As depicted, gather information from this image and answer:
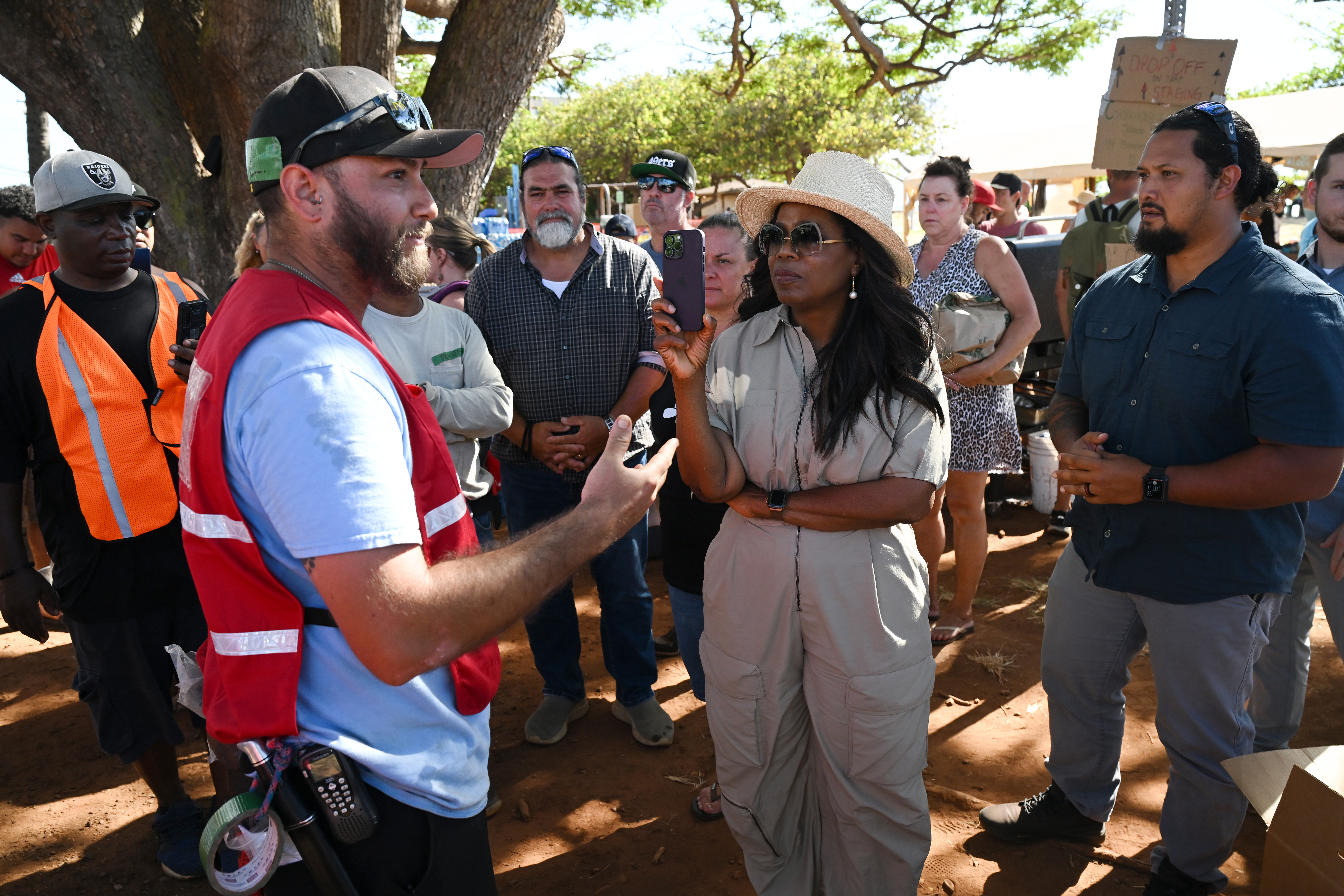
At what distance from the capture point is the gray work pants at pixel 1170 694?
246 cm

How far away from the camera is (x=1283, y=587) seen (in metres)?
2.42

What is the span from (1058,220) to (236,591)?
580 inches

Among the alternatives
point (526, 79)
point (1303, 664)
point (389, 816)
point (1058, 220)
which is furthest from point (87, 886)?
point (1058, 220)

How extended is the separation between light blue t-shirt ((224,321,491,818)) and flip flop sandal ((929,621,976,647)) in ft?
11.5

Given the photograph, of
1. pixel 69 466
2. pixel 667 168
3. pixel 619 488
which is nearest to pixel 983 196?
pixel 667 168

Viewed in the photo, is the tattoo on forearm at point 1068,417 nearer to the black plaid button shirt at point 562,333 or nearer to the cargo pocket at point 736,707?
the cargo pocket at point 736,707

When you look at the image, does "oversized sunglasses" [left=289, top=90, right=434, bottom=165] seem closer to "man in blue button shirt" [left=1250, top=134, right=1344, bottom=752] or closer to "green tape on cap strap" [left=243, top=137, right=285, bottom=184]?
"green tape on cap strap" [left=243, top=137, right=285, bottom=184]

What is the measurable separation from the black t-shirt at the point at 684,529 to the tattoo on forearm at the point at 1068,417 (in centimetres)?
122

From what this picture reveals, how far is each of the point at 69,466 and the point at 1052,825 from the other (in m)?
3.76

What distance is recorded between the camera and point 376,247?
4.88ft

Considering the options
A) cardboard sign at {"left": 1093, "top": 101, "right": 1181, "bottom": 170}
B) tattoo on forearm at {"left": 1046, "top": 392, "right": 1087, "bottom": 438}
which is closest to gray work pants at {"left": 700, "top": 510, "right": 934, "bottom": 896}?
tattoo on forearm at {"left": 1046, "top": 392, "right": 1087, "bottom": 438}

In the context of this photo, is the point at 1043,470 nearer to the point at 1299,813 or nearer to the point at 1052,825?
the point at 1052,825

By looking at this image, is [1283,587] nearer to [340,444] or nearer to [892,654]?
[892,654]

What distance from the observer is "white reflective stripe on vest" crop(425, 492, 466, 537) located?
1.49 metres
